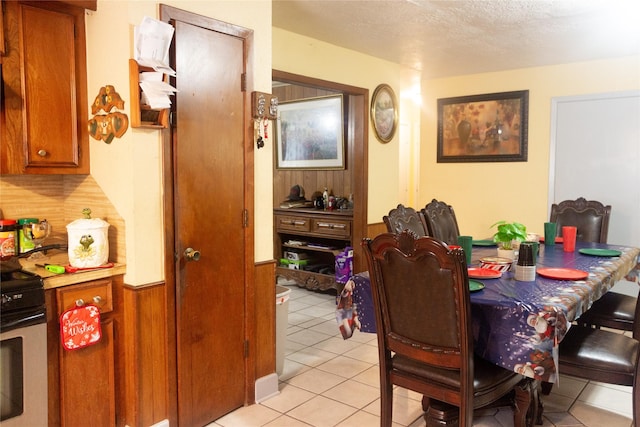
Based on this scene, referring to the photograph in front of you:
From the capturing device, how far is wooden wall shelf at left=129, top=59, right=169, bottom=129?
2.04 meters

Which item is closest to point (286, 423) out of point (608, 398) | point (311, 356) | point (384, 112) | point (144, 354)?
point (144, 354)

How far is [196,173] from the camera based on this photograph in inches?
91.4

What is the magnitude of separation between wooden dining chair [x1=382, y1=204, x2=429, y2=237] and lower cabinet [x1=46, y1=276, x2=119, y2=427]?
4.99 ft

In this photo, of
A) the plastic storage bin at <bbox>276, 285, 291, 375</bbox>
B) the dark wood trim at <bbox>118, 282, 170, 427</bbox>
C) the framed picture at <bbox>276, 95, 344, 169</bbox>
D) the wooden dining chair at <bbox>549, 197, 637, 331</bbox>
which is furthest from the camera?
the framed picture at <bbox>276, 95, 344, 169</bbox>

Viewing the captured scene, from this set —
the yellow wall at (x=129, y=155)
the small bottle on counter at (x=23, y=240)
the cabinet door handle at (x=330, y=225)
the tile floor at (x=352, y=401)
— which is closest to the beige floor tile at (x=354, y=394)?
the tile floor at (x=352, y=401)

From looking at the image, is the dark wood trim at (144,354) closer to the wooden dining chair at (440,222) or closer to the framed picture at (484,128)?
the wooden dining chair at (440,222)

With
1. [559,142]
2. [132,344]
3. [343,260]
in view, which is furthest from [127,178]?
[559,142]

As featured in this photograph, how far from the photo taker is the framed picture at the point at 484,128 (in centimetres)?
494

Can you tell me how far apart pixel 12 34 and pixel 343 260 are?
323 cm

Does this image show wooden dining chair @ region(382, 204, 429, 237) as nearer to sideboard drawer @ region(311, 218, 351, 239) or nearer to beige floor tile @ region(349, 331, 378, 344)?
beige floor tile @ region(349, 331, 378, 344)

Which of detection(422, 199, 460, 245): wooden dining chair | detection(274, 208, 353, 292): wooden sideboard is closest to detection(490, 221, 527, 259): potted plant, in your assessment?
detection(422, 199, 460, 245): wooden dining chair

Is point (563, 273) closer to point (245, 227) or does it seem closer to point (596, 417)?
point (596, 417)

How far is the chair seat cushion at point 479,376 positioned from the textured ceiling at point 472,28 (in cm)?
213

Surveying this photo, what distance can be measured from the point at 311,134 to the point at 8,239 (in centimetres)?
352
